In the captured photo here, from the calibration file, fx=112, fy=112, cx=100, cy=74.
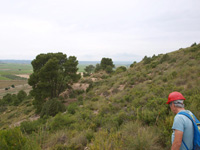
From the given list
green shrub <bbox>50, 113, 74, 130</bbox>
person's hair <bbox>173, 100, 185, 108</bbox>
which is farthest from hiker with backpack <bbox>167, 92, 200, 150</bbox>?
green shrub <bbox>50, 113, 74, 130</bbox>

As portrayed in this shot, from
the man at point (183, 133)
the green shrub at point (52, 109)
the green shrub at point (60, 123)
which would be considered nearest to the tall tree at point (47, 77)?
the green shrub at point (52, 109)

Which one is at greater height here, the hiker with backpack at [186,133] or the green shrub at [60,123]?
the hiker with backpack at [186,133]

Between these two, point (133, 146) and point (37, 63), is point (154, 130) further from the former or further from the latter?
point (37, 63)

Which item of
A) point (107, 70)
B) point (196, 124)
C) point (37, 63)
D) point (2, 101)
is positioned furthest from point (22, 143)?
point (2, 101)

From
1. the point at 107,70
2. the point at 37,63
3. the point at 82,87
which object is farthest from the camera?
the point at 107,70

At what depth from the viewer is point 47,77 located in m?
14.7

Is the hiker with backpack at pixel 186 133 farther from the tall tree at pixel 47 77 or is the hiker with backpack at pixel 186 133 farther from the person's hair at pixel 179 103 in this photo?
the tall tree at pixel 47 77

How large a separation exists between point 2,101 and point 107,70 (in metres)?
28.1

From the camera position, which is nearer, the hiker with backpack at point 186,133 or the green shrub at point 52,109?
the hiker with backpack at point 186,133

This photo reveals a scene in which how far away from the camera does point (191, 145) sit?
185 centimetres

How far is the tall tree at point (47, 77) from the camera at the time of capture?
1448cm

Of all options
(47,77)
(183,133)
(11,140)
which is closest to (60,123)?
(11,140)

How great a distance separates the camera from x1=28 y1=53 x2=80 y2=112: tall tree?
1448 cm

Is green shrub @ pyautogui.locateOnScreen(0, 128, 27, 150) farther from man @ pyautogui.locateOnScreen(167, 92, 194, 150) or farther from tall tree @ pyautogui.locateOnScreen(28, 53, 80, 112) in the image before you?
tall tree @ pyautogui.locateOnScreen(28, 53, 80, 112)
